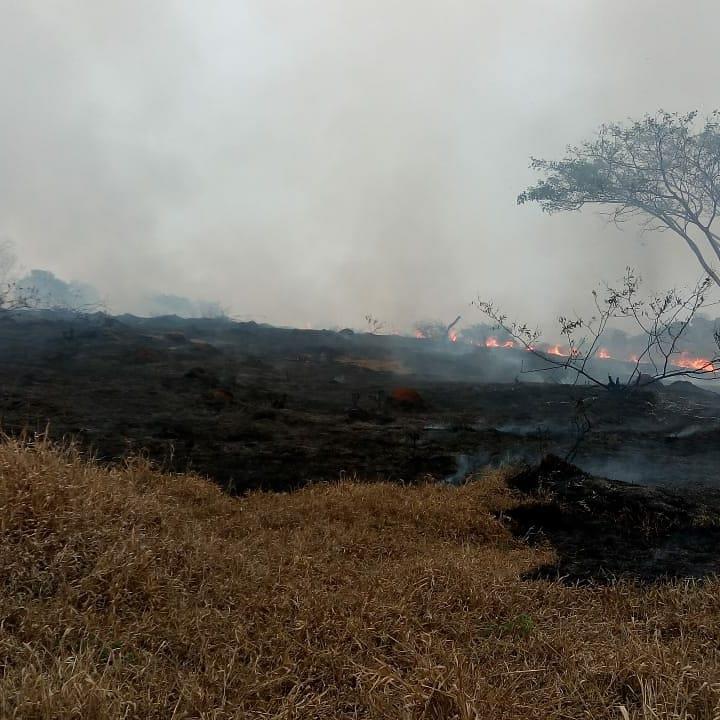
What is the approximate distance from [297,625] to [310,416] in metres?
11.2

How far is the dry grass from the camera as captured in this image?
119 inches

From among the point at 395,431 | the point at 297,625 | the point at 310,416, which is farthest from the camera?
the point at 310,416

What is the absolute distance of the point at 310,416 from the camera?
1518 centimetres

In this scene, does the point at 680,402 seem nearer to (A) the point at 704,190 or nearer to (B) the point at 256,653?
(A) the point at 704,190

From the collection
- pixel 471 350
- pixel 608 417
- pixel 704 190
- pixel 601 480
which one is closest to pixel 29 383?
pixel 601 480

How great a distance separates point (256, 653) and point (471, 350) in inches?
1504

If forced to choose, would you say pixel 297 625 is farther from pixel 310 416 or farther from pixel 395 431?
pixel 310 416

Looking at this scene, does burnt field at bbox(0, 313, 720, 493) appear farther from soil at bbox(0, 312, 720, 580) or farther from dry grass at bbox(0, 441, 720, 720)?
dry grass at bbox(0, 441, 720, 720)

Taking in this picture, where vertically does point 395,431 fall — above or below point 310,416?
above

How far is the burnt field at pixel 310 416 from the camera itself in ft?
34.3

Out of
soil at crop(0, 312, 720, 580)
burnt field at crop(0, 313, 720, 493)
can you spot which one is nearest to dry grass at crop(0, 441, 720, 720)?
soil at crop(0, 312, 720, 580)

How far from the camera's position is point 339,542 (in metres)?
6.28

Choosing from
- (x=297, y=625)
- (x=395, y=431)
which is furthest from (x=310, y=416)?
(x=297, y=625)

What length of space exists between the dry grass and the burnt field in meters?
3.33
